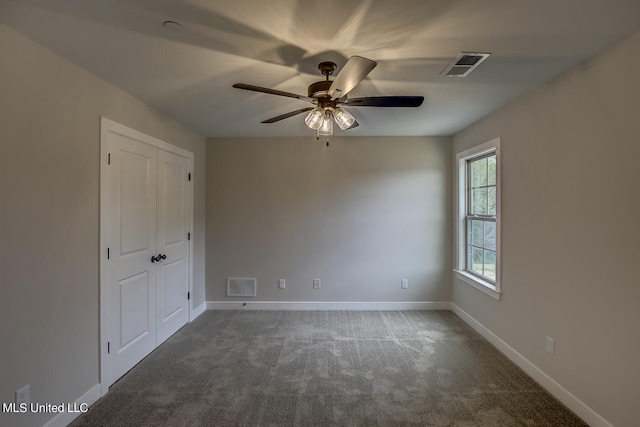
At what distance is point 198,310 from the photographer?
4039 millimetres

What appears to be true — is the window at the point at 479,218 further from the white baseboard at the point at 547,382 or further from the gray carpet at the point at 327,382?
the gray carpet at the point at 327,382

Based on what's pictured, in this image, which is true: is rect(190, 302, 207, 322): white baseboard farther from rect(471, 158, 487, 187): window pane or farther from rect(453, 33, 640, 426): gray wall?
rect(471, 158, 487, 187): window pane

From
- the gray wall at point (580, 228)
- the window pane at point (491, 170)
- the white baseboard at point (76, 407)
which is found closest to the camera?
the gray wall at point (580, 228)

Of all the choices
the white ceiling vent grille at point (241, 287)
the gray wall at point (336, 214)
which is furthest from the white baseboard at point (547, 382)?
the white ceiling vent grille at point (241, 287)

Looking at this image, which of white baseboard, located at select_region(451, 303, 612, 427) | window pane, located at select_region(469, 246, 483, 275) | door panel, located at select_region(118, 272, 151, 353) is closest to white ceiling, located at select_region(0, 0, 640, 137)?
door panel, located at select_region(118, 272, 151, 353)

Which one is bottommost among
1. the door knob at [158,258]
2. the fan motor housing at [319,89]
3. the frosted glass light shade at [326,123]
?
the door knob at [158,258]

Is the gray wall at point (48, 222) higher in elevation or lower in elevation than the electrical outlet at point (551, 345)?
higher

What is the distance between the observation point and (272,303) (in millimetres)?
4262

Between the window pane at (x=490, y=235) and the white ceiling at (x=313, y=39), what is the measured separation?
54.7 inches

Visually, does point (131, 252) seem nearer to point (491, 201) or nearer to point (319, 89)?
point (319, 89)

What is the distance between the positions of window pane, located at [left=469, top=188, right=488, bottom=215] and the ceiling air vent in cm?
174

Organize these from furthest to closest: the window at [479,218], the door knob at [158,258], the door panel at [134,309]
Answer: the window at [479,218] < the door knob at [158,258] < the door panel at [134,309]

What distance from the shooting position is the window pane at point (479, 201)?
3.53 metres

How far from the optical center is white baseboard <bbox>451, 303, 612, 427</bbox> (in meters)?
1.98
